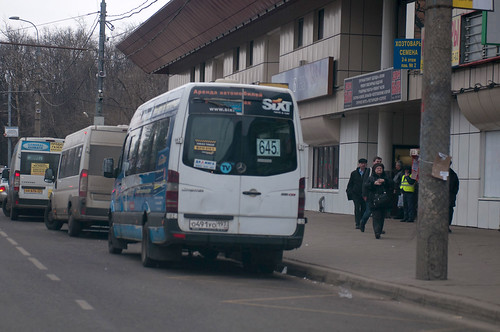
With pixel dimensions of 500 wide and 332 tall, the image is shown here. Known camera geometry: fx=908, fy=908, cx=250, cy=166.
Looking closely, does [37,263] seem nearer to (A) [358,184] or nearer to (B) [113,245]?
(B) [113,245]

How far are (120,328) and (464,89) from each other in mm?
15970

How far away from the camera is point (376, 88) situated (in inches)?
1036

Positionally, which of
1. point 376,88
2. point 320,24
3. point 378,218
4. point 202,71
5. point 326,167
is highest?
point 202,71

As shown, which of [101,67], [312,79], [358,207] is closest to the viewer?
[358,207]

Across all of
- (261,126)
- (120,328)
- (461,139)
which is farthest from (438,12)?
(461,139)

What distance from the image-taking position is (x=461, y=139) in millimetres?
23672

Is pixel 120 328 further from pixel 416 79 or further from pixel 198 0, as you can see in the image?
pixel 198 0

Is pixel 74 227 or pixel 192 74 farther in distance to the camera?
pixel 192 74

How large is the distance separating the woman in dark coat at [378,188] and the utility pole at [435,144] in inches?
267

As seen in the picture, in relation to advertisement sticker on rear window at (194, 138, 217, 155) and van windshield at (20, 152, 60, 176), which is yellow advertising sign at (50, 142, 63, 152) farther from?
advertisement sticker on rear window at (194, 138, 217, 155)

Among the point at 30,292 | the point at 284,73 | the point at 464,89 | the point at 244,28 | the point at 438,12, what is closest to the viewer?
the point at 30,292

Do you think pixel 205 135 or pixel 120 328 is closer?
pixel 120 328

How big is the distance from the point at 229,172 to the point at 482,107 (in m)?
10.8

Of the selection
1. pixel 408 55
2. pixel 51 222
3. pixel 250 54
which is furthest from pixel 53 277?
pixel 250 54
